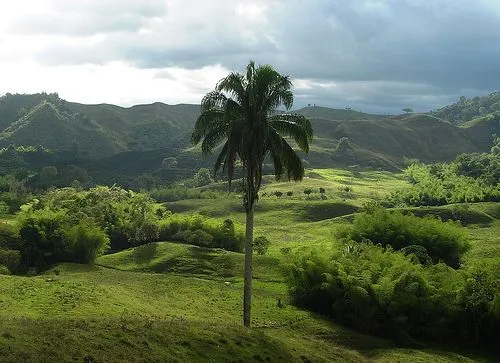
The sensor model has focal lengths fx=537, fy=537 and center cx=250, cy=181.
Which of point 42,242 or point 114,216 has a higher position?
point 114,216

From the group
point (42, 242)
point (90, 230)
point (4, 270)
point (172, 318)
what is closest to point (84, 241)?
point (90, 230)

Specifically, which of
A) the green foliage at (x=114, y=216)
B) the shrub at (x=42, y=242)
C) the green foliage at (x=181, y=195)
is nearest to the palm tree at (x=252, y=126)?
the shrub at (x=42, y=242)

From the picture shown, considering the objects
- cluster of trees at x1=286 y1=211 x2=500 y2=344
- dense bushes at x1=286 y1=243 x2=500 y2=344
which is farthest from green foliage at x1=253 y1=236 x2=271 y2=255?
dense bushes at x1=286 y1=243 x2=500 y2=344

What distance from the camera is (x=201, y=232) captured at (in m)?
83.8

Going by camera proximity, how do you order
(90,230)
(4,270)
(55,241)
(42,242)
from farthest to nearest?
(90,230), (55,241), (42,242), (4,270)

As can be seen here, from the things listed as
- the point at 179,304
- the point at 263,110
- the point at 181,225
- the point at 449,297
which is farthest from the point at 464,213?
the point at 263,110

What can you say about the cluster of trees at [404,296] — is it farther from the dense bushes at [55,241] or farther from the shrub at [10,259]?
the shrub at [10,259]

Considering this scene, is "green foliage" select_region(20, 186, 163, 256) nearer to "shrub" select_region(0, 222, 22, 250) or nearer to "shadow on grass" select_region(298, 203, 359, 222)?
"shrub" select_region(0, 222, 22, 250)

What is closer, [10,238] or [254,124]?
[254,124]

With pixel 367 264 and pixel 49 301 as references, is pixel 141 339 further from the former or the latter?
pixel 367 264

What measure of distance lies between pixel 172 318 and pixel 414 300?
20.6m

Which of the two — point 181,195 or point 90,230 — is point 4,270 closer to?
point 90,230

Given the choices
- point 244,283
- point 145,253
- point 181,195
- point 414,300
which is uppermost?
point 244,283

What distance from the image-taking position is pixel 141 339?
85.0 ft
